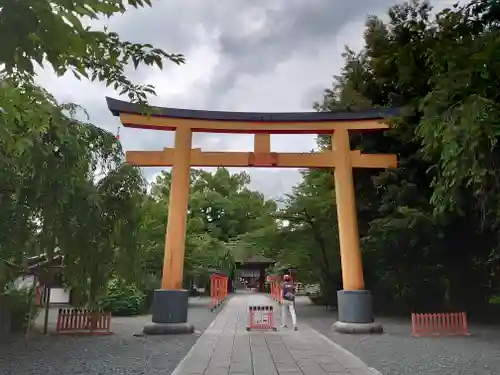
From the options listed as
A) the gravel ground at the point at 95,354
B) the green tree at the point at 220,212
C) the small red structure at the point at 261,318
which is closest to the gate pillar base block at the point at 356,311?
the small red structure at the point at 261,318

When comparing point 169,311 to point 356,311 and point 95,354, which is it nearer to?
point 95,354

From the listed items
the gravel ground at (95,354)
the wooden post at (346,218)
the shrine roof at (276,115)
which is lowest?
the gravel ground at (95,354)

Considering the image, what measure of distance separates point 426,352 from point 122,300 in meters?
12.4

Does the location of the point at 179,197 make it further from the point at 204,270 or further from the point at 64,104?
the point at 204,270

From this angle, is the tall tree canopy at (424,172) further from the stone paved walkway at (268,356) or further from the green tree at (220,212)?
the green tree at (220,212)

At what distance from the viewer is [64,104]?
864 cm

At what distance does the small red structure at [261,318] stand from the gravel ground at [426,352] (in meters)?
1.34

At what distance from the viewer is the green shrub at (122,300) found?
1780cm

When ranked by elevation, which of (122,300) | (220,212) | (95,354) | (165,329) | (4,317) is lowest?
(95,354)

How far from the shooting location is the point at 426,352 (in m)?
8.55

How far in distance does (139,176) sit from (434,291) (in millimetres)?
11497

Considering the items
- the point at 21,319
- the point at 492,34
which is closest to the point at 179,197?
the point at 21,319

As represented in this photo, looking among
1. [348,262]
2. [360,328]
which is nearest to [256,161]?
[348,262]

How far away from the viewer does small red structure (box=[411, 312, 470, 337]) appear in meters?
11.1
